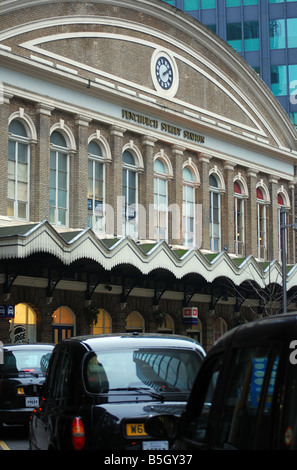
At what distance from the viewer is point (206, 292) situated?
119 ft

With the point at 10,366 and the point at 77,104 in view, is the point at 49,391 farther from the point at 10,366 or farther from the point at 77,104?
the point at 77,104

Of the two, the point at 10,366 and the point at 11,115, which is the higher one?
the point at 11,115

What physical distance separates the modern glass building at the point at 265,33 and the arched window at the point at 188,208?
2588 centimetres

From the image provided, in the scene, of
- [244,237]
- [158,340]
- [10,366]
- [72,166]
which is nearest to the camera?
[158,340]

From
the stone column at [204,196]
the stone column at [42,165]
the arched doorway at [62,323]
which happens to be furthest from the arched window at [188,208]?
the stone column at [42,165]

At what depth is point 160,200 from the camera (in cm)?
3453

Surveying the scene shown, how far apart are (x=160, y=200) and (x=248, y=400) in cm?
2978

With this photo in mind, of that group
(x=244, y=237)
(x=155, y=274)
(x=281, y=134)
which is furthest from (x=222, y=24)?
(x=155, y=274)

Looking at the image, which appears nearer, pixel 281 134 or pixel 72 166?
pixel 72 166

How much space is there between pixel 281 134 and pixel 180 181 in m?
9.23

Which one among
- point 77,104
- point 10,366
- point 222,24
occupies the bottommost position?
Result: point 10,366

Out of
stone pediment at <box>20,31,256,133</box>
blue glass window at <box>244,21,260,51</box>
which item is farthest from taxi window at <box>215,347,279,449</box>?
blue glass window at <box>244,21,260,51</box>

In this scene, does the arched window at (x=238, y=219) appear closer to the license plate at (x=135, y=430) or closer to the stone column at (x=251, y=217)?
the stone column at (x=251, y=217)

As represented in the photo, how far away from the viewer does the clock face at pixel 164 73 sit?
35344 millimetres
